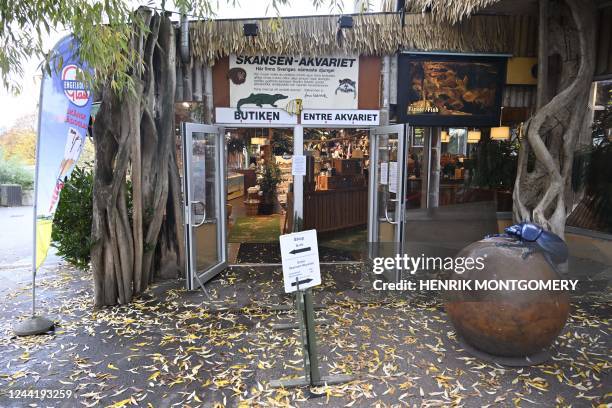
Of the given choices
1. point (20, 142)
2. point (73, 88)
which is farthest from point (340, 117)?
point (20, 142)

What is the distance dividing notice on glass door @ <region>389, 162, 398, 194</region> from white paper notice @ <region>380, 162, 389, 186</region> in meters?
0.16

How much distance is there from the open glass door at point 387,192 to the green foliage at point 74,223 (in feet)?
11.7

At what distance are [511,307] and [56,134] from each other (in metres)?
4.39

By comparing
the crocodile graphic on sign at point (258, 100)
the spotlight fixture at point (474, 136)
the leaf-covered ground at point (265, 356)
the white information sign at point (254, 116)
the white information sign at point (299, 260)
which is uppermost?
the crocodile graphic on sign at point (258, 100)

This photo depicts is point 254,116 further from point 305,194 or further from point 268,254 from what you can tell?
point 268,254

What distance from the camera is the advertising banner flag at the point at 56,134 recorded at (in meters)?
4.01

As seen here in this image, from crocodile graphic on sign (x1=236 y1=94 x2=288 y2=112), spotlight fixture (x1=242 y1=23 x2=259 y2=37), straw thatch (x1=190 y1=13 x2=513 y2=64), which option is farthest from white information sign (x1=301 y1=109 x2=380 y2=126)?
spotlight fixture (x1=242 y1=23 x2=259 y2=37)

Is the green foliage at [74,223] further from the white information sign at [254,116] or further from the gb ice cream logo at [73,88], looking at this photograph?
the white information sign at [254,116]

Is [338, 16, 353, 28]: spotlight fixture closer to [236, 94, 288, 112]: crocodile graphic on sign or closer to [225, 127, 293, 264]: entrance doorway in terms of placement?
[236, 94, 288, 112]: crocodile graphic on sign

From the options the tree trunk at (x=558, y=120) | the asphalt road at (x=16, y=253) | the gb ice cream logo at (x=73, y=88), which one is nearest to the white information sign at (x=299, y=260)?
the gb ice cream logo at (x=73, y=88)

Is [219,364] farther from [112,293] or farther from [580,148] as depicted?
[580,148]

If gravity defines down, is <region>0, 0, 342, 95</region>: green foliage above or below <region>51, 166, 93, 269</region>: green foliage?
above

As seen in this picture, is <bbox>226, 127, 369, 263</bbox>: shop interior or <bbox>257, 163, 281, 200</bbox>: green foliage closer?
<bbox>226, 127, 369, 263</bbox>: shop interior

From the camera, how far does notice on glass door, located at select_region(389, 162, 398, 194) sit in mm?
5148
